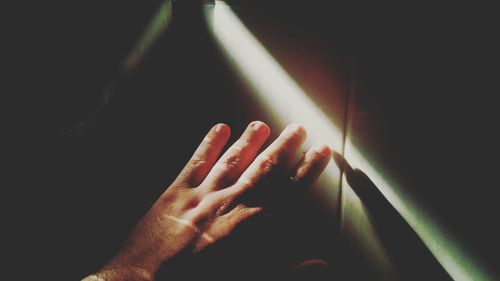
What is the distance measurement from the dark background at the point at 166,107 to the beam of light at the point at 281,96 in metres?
0.03

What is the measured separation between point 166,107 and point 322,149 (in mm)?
391

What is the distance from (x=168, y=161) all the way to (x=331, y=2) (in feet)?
1.80

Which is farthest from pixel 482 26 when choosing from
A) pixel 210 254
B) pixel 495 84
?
pixel 210 254

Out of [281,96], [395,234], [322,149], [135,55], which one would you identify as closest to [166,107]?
[135,55]

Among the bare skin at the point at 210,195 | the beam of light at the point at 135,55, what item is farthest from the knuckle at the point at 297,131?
the beam of light at the point at 135,55

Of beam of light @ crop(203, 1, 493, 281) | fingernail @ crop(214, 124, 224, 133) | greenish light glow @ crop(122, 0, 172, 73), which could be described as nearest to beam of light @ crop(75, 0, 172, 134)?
greenish light glow @ crop(122, 0, 172, 73)

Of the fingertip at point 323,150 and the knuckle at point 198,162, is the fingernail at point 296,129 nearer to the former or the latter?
the fingertip at point 323,150

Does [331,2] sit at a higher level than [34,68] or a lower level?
higher

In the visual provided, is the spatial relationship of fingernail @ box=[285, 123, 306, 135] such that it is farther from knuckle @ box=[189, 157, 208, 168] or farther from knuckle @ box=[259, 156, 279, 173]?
knuckle @ box=[189, 157, 208, 168]

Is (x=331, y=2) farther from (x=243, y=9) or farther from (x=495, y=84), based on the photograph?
Answer: (x=495, y=84)

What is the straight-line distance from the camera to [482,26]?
65cm

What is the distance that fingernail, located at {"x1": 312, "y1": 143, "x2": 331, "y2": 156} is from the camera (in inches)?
26.6

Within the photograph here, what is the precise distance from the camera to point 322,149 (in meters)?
0.68

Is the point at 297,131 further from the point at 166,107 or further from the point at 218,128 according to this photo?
the point at 166,107
